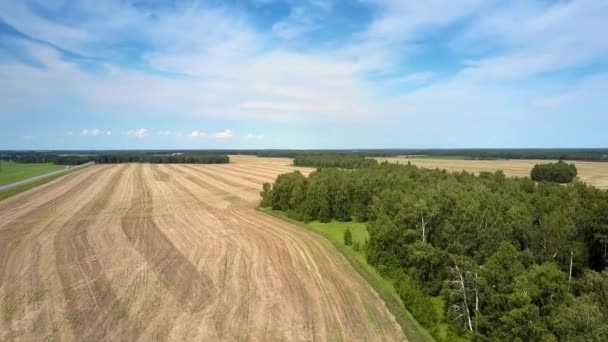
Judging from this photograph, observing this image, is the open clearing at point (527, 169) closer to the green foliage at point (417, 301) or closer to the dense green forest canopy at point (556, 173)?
the dense green forest canopy at point (556, 173)

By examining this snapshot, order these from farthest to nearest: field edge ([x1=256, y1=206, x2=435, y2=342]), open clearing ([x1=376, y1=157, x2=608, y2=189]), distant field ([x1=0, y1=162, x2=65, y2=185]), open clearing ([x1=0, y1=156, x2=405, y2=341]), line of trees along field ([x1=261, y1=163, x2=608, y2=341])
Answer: distant field ([x1=0, y1=162, x2=65, y2=185]) < open clearing ([x1=376, y1=157, x2=608, y2=189]) < field edge ([x1=256, y1=206, x2=435, y2=342]) < open clearing ([x1=0, y1=156, x2=405, y2=341]) < line of trees along field ([x1=261, y1=163, x2=608, y2=341])

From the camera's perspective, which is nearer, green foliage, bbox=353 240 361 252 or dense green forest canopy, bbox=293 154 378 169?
green foliage, bbox=353 240 361 252

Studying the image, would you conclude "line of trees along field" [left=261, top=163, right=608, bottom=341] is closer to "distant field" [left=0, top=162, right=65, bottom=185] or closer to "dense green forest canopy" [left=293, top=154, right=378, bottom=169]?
"dense green forest canopy" [left=293, top=154, right=378, bottom=169]

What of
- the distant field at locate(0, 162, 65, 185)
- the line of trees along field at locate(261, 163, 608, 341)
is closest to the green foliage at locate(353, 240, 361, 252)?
the line of trees along field at locate(261, 163, 608, 341)

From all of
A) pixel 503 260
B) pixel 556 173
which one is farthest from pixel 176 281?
pixel 556 173

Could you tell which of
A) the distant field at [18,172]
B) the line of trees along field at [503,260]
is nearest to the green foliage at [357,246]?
the line of trees along field at [503,260]

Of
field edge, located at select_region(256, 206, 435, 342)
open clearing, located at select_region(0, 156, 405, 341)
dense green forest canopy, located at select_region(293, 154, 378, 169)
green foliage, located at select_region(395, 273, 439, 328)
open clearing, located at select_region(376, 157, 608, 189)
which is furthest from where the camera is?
dense green forest canopy, located at select_region(293, 154, 378, 169)

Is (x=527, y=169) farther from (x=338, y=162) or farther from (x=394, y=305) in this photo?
(x=394, y=305)
